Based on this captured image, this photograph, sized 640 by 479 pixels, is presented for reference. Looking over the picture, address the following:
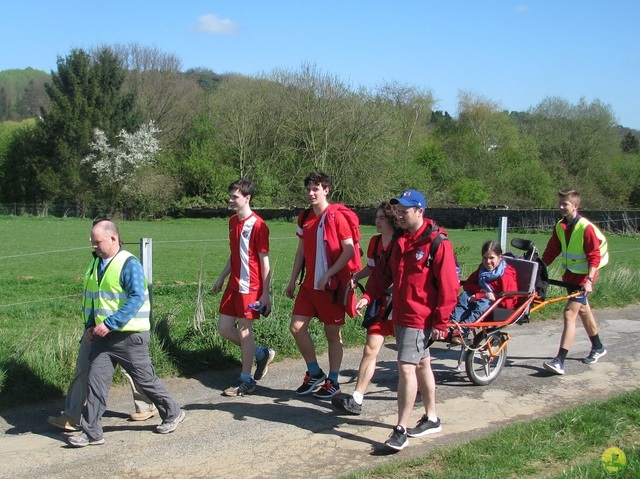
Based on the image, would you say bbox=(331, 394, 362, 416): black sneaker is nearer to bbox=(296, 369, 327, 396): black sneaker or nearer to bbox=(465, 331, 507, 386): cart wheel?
bbox=(296, 369, 327, 396): black sneaker

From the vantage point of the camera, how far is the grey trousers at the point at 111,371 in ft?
17.7

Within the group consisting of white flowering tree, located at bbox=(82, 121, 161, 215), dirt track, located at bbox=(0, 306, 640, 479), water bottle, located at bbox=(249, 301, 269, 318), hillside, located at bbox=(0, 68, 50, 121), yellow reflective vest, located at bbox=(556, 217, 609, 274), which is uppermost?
hillside, located at bbox=(0, 68, 50, 121)

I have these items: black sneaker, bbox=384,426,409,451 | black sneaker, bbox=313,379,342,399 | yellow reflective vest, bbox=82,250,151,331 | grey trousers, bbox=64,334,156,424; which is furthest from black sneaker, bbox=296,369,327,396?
grey trousers, bbox=64,334,156,424

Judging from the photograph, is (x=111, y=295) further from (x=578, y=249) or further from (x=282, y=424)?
(x=578, y=249)

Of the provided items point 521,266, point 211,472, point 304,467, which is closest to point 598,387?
point 521,266

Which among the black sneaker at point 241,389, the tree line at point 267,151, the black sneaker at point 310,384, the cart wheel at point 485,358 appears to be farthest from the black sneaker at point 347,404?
the tree line at point 267,151

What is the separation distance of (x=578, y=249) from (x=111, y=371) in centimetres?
509

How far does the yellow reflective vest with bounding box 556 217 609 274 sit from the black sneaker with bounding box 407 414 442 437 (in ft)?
10.3

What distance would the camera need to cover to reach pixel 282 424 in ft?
19.1

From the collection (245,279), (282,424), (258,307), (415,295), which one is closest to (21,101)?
(245,279)

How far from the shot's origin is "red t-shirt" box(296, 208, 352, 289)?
6398 millimetres

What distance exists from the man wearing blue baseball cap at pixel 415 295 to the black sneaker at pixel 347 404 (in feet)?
2.17

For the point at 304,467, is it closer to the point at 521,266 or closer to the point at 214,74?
the point at 521,266

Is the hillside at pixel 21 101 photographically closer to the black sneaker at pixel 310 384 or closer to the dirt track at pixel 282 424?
the dirt track at pixel 282 424
